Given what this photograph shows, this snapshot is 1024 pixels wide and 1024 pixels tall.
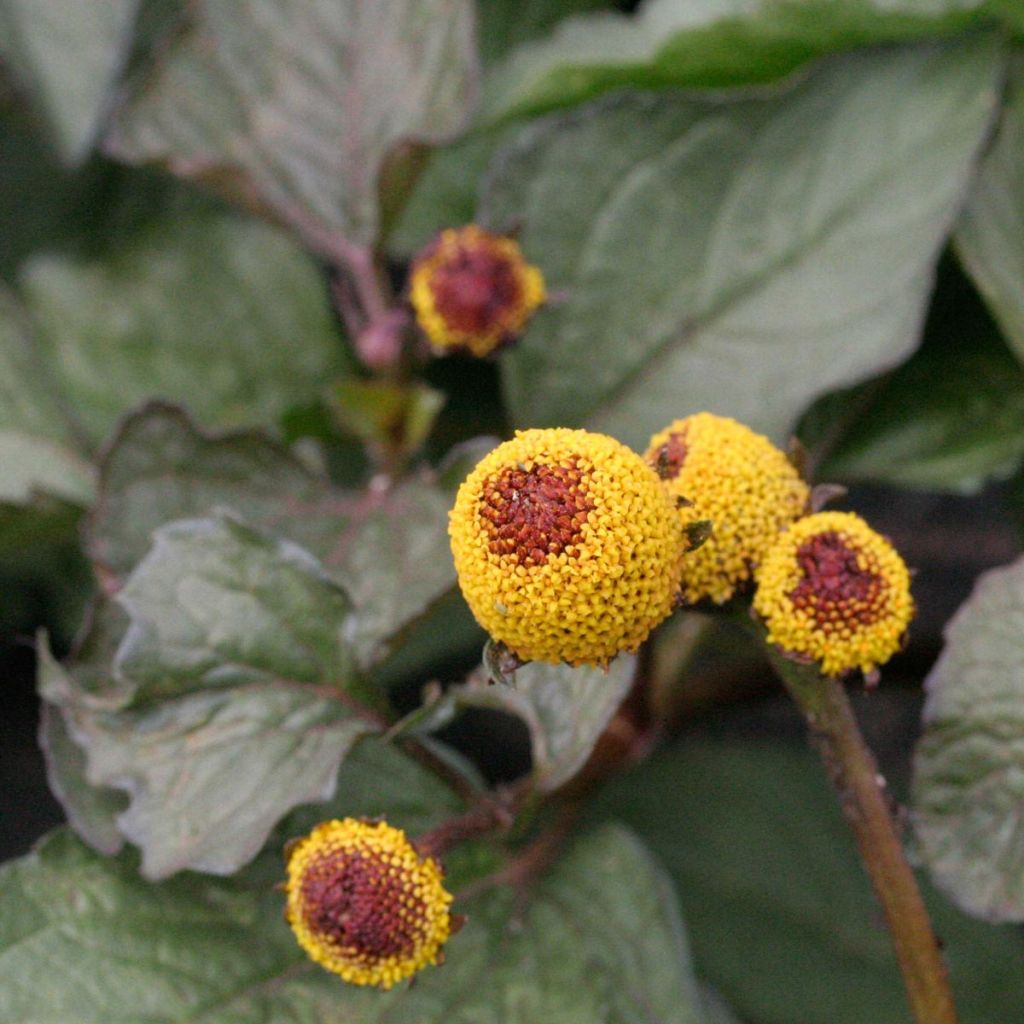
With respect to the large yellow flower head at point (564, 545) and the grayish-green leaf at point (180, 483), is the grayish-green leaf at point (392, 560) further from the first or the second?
the large yellow flower head at point (564, 545)

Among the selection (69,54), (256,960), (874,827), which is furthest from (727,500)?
(69,54)

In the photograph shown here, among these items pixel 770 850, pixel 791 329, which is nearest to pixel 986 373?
pixel 791 329

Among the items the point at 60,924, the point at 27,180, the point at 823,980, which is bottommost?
the point at 823,980

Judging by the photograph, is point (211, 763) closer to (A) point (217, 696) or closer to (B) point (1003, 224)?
(A) point (217, 696)

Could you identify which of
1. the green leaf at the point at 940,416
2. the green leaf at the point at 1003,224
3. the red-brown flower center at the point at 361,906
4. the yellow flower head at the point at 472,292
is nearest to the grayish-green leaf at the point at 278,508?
the yellow flower head at the point at 472,292

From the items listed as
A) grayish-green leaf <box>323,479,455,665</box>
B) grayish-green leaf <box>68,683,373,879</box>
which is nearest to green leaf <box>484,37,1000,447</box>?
grayish-green leaf <box>323,479,455,665</box>

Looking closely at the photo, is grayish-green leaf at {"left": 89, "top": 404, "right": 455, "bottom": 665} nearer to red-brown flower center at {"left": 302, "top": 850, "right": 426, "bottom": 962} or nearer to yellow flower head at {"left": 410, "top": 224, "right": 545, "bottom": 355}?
yellow flower head at {"left": 410, "top": 224, "right": 545, "bottom": 355}

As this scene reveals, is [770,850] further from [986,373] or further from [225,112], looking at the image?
[225,112]
